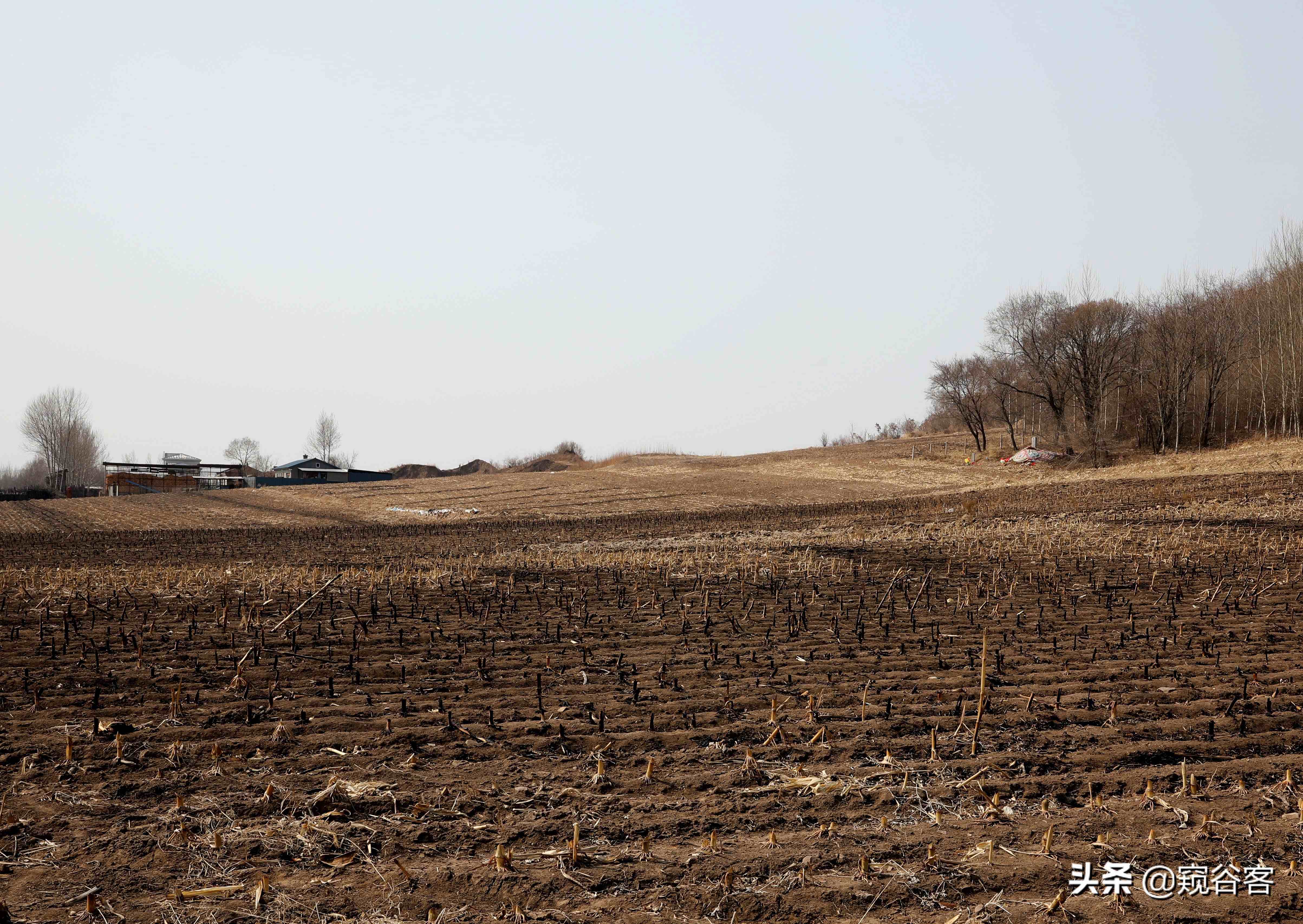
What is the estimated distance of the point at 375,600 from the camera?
11.2 meters

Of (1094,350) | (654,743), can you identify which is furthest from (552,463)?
(654,743)

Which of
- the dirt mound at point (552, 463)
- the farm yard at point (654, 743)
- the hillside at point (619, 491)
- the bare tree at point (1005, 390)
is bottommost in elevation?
the farm yard at point (654, 743)

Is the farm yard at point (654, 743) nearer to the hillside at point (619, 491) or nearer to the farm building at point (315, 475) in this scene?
the hillside at point (619, 491)

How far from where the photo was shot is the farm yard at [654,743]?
4004 millimetres

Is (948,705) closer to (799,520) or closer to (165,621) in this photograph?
(165,621)

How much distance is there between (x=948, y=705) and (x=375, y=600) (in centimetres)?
721

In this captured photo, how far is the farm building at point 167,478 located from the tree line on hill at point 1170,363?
180 feet

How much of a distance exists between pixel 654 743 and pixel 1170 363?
178 ft

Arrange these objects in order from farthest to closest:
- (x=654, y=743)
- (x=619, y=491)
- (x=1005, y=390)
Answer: (x=1005, y=390)
(x=619, y=491)
(x=654, y=743)

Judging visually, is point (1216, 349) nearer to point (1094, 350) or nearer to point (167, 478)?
point (1094, 350)

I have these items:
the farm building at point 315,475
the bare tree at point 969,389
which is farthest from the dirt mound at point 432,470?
the bare tree at point 969,389

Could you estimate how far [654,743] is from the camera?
5844mm

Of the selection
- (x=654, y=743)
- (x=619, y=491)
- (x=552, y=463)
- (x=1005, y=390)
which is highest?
(x=1005, y=390)

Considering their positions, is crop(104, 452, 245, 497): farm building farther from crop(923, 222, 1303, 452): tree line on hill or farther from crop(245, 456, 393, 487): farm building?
crop(923, 222, 1303, 452): tree line on hill
